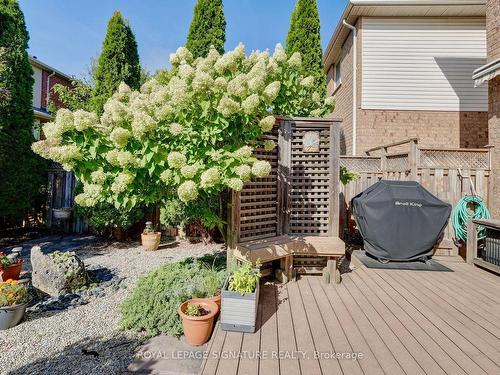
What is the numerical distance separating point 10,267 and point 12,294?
4.57 feet

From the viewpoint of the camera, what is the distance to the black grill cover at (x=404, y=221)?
5.07 metres

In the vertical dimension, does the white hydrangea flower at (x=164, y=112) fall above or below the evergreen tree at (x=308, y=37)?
below

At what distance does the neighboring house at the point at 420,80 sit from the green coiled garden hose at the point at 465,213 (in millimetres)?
2650

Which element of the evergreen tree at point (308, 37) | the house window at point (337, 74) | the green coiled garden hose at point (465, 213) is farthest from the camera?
the house window at point (337, 74)

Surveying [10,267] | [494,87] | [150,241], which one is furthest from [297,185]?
[494,87]

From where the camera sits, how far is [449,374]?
7.40ft

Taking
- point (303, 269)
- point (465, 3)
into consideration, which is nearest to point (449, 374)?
point (303, 269)

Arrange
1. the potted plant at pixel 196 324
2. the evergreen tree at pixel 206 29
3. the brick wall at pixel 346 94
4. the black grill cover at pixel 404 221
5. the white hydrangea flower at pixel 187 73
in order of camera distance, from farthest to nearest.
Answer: the brick wall at pixel 346 94, the evergreen tree at pixel 206 29, the black grill cover at pixel 404 221, the white hydrangea flower at pixel 187 73, the potted plant at pixel 196 324

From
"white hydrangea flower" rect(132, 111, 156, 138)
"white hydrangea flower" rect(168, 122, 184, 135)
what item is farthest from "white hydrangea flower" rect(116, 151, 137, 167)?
"white hydrangea flower" rect(168, 122, 184, 135)

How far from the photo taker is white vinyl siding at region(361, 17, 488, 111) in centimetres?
800

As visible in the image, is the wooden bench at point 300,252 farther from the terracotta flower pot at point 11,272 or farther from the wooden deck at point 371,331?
the terracotta flower pot at point 11,272

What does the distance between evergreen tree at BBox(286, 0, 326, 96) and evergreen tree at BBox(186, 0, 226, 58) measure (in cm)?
252

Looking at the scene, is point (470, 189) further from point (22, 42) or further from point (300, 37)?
point (22, 42)

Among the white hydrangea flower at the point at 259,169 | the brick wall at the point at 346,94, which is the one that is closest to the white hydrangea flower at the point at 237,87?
the white hydrangea flower at the point at 259,169
